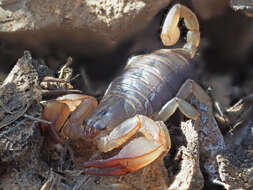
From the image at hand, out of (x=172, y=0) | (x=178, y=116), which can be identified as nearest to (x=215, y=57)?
(x=172, y=0)

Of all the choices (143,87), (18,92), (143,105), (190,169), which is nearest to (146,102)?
(143,105)

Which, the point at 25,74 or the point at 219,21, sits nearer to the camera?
the point at 25,74

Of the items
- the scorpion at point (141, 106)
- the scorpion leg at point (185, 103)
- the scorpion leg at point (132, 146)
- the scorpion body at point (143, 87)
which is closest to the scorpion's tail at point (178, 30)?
the scorpion at point (141, 106)

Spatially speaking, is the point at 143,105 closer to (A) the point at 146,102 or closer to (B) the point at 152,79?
(A) the point at 146,102

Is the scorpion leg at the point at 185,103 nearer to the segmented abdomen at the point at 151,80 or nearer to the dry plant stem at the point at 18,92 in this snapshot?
the segmented abdomen at the point at 151,80

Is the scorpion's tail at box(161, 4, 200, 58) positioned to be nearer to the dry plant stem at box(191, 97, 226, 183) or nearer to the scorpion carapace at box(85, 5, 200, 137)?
the scorpion carapace at box(85, 5, 200, 137)

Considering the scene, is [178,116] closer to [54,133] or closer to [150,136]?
[150,136]

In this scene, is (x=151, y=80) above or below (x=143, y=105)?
above
